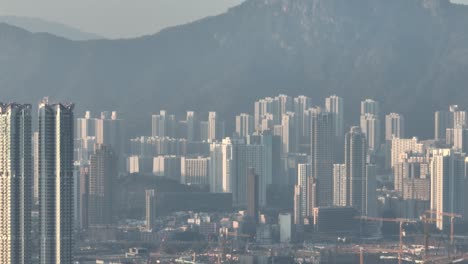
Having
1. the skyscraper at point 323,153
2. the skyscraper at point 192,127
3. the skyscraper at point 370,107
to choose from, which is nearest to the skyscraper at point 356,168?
the skyscraper at point 323,153

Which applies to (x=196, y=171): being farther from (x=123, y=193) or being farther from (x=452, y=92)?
(x=452, y=92)

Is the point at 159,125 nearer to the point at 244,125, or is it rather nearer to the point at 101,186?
the point at 244,125

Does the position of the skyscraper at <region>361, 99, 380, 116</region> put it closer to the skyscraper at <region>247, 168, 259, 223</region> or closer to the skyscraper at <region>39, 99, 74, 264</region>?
the skyscraper at <region>247, 168, 259, 223</region>

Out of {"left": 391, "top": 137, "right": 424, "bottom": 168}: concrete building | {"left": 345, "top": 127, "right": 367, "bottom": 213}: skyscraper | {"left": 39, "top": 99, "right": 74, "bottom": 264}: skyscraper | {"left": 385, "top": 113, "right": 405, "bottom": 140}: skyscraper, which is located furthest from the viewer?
{"left": 385, "top": 113, "right": 405, "bottom": 140}: skyscraper

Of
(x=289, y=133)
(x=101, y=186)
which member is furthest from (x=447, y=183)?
(x=289, y=133)

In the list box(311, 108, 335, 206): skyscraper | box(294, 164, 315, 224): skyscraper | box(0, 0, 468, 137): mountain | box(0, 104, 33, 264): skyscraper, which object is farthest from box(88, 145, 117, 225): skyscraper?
box(0, 104, 33, 264): skyscraper

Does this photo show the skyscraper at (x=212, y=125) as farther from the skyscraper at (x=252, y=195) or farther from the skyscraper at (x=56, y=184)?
the skyscraper at (x=56, y=184)

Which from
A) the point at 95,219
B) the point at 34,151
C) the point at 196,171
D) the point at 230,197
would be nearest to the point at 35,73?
the point at 196,171

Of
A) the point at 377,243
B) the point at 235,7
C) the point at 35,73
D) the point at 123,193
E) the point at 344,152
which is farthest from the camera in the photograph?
the point at 235,7

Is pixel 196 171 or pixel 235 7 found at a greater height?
pixel 235 7
